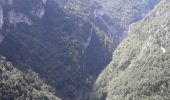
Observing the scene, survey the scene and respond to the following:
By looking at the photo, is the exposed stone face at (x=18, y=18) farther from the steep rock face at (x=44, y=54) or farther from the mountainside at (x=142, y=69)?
the mountainside at (x=142, y=69)

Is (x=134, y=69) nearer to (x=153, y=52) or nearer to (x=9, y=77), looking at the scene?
(x=153, y=52)

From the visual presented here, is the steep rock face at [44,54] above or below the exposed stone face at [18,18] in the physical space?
below

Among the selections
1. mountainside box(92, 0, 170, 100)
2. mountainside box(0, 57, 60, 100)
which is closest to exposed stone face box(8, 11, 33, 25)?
mountainside box(0, 57, 60, 100)

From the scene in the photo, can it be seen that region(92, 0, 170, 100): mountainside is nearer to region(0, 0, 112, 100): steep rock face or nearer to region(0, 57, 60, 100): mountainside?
region(0, 0, 112, 100): steep rock face

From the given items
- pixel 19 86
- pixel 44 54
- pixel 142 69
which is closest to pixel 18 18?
pixel 44 54

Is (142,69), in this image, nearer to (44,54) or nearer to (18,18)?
(44,54)

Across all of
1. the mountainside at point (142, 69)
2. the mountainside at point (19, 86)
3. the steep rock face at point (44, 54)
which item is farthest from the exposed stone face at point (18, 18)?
the mountainside at point (142, 69)
